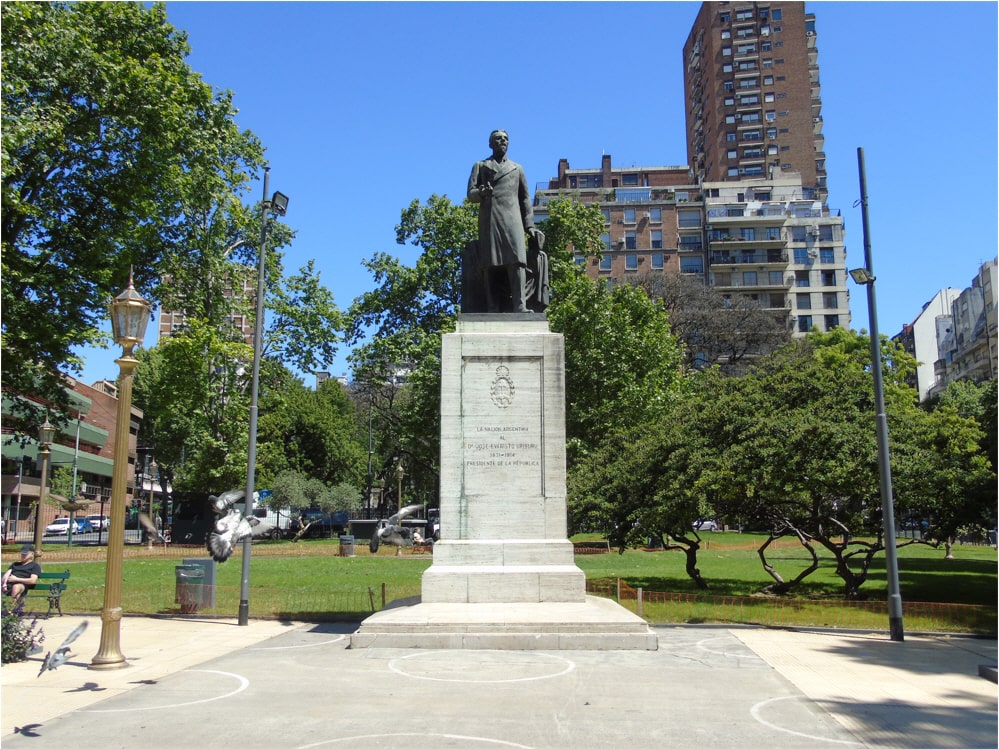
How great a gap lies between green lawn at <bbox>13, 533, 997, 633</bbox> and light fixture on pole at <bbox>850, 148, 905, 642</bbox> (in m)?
1.72

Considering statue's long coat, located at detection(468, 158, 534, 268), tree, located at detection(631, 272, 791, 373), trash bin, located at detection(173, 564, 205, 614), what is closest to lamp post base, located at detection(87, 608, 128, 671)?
trash bin, located at detection(173, 564, 205, 614)

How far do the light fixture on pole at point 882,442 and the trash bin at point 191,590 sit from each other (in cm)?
1308

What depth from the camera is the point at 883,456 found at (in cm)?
1409

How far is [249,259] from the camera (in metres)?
39.9

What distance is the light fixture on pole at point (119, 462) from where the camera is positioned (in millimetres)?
10055

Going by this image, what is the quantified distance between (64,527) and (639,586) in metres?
50.5

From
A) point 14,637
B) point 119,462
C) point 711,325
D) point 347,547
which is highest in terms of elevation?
point 711,325

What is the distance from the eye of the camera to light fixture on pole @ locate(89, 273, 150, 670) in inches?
396

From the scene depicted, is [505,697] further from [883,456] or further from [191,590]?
[191,590]

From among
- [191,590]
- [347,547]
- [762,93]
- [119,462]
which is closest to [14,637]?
[119,462]

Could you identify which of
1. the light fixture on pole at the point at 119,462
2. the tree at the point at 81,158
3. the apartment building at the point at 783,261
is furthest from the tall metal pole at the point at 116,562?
the apartment building at the point at 783,261

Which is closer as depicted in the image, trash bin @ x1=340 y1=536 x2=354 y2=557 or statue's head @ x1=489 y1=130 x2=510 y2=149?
statue's head @ x1=489 y1=130 x2=510 y2=149

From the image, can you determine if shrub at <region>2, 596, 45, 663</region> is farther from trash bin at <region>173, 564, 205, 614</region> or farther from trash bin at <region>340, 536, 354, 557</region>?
trash bin at <region>340, 536, 354, 557</region>

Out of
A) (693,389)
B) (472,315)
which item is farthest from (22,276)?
(693,389)
